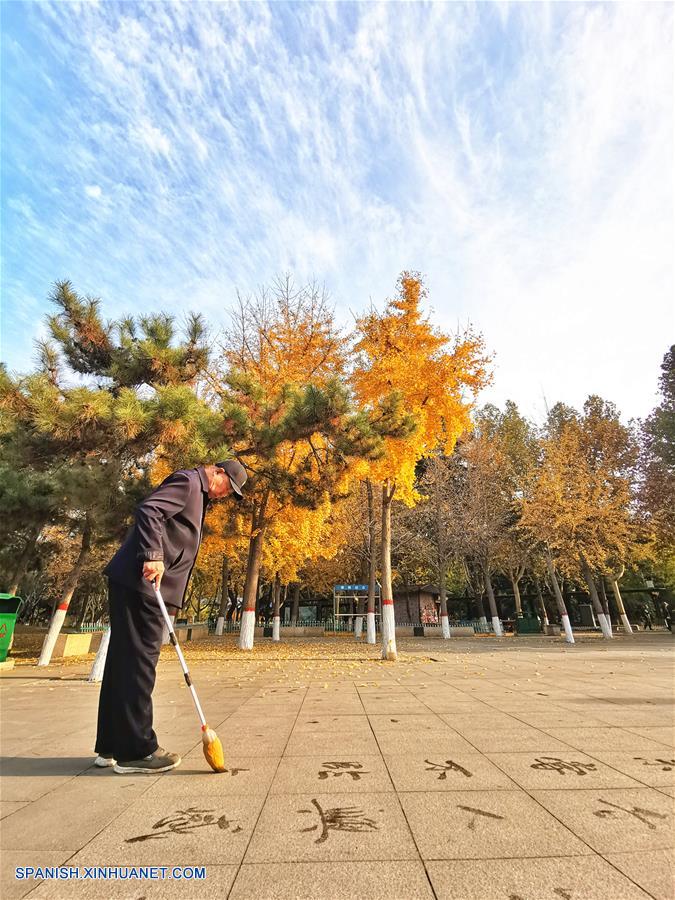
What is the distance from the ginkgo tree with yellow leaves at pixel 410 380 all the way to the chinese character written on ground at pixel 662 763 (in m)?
7.76

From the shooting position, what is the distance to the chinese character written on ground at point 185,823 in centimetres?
203

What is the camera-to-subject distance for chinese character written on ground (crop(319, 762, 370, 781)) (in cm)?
275

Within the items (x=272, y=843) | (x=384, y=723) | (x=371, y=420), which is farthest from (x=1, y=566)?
(x=272, y=843)

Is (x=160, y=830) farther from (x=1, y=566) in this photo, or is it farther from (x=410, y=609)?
(x=410, y=609)

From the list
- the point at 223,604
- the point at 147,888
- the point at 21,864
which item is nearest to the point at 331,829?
the point at 147,888

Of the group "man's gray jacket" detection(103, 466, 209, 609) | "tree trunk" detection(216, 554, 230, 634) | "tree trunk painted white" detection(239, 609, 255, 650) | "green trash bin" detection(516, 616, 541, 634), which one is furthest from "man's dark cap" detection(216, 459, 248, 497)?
"green trash bin" detection(516, 616, 541, 634)

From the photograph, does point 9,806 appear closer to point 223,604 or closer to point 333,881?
point 333,881

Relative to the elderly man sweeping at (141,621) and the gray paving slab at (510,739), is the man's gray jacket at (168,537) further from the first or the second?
the gray paving slab at (510,739)

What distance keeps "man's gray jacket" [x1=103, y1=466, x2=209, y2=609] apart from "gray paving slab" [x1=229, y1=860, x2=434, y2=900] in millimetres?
1758

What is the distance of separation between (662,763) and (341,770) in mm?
2191

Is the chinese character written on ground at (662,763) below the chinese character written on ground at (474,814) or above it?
above

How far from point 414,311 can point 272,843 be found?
11.5 m

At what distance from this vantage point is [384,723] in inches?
162

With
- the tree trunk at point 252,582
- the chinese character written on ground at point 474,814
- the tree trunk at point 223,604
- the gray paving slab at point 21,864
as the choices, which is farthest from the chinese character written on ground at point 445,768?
the tree trunk at point 223,604
